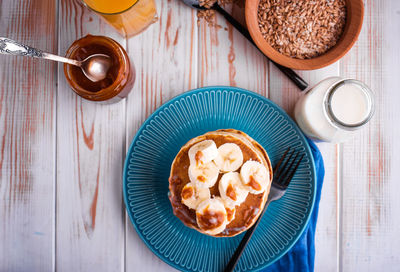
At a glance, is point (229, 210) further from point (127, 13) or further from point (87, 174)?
point (127, 13)

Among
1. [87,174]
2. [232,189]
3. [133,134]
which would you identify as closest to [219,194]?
[232,189]

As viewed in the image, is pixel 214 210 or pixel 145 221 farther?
pixel 145 221

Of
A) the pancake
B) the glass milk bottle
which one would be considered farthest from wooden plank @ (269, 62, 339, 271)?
the pancake

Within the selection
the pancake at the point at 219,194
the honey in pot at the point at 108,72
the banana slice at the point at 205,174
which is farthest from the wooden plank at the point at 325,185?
the honey in pot at the point at 108,72

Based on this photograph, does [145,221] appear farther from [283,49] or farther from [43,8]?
[43,8]

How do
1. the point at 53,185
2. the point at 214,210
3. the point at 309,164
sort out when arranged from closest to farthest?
the point at 214,210 < the point at 309,164 < the point at 53,185

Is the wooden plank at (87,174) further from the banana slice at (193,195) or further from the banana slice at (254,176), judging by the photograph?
the banana slice at (254,176)

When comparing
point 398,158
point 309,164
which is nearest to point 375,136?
point 398,158
